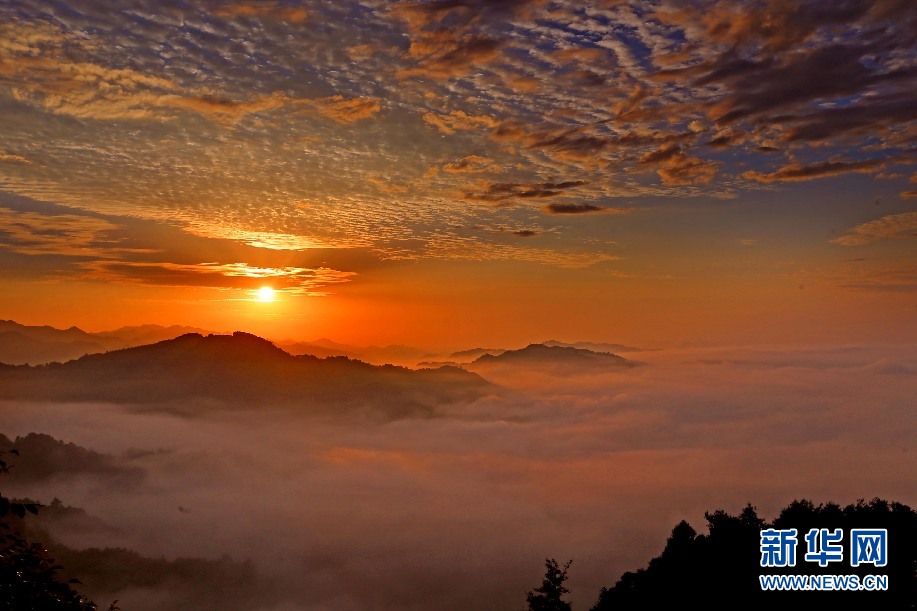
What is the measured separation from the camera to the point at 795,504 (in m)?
52.6

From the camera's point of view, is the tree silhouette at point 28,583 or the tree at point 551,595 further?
the tree at point 551,595

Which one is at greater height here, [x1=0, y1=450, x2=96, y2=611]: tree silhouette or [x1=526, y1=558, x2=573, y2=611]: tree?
[x1=0, y1=450, x2=96, y2=611]: tree silhouette

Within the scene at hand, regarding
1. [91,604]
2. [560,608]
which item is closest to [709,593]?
[560,608]

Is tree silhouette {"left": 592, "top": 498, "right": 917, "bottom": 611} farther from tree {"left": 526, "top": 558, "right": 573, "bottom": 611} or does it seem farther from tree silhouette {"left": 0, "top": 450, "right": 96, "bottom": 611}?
tree silhouette {"left": 0, "top": 450, "right": 96, "bottom": 611}

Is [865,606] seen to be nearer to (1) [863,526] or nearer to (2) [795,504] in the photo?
(1) [863,526]

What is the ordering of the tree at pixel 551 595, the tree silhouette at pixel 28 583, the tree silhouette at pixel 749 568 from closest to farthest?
the tree silhouette at pixel 28 583 → the tree silhouette at pixel 749 568 → the tree at pixel 551 595

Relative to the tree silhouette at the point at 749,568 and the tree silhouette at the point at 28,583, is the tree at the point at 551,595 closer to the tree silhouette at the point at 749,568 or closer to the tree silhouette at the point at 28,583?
the tree silhouette at the point at 749,568

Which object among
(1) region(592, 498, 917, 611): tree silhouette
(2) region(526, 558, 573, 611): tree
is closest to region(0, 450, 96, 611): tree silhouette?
(1) region(592, 498, 917, 611): tree silhouette

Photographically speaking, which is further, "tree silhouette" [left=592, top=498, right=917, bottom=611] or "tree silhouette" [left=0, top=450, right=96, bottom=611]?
"tree silhouette" [left=592, top=498, right=917, bottom=611]

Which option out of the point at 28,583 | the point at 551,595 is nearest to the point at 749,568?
the point at 551,595

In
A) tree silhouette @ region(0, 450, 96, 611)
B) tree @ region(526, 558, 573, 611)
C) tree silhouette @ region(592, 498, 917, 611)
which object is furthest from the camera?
tree @ region(526, 558, 573, 611)

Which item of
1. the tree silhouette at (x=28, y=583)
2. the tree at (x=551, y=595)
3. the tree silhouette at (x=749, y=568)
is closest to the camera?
the tree silhouette at (x=28, y=583)

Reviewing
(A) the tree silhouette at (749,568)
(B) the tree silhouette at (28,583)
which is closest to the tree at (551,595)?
(A) the tree silhouette at (749,568)

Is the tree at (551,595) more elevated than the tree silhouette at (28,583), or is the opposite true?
the tree silhouette at (28,583)
